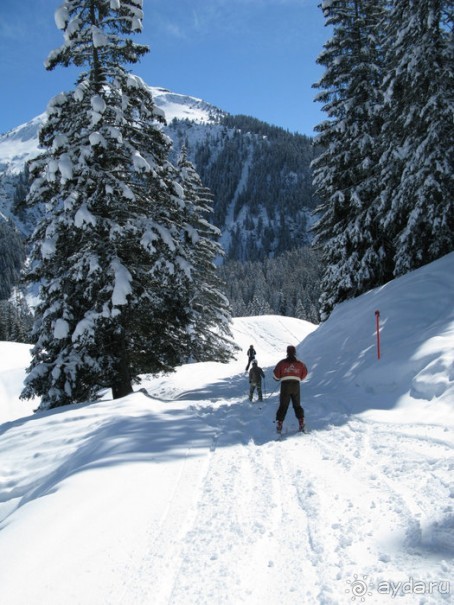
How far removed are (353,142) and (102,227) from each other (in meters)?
11.9

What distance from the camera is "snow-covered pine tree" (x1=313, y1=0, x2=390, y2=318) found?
16.9 m

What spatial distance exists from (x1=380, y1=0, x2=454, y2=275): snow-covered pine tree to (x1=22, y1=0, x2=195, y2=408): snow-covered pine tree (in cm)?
789

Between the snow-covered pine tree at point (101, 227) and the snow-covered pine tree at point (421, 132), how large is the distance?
7.89 metres

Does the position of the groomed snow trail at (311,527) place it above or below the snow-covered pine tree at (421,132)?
below

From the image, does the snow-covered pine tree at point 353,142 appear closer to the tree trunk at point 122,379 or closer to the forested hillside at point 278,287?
the tree trunk at point 122,379

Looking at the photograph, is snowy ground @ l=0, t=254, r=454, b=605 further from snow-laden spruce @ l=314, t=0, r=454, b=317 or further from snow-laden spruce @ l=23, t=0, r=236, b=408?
snow-laden spruce @ l=314, t=0, r=454, b=317

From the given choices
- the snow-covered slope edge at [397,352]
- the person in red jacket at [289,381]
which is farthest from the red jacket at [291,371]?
the snow-covered slope edge at [397,352]

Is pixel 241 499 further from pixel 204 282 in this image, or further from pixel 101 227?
pixel 204 282

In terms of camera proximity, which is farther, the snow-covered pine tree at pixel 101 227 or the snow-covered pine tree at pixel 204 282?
the snow-covered pine tree at pixel 204 282

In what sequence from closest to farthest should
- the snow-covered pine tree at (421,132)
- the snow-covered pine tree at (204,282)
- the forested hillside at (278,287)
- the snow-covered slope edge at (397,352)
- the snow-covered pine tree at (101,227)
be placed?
the snow-covered slope edge at (397,352)
the snow-covered pine tree at (101,227)
the snow-covered pine tree at (421,132)
the snow-covered pine tree at (204,282)
the forested hillside at (278,287)

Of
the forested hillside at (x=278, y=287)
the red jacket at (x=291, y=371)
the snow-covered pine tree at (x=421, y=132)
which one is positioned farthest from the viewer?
the forested hillside at (x=278, y=287)

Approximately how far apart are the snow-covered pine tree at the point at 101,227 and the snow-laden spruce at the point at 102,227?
0.03m

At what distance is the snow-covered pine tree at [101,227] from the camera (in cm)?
1021

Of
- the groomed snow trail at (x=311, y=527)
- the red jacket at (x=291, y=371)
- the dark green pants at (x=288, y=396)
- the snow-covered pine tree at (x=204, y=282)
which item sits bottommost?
the groomed snow trail at (x=311, y=527)
